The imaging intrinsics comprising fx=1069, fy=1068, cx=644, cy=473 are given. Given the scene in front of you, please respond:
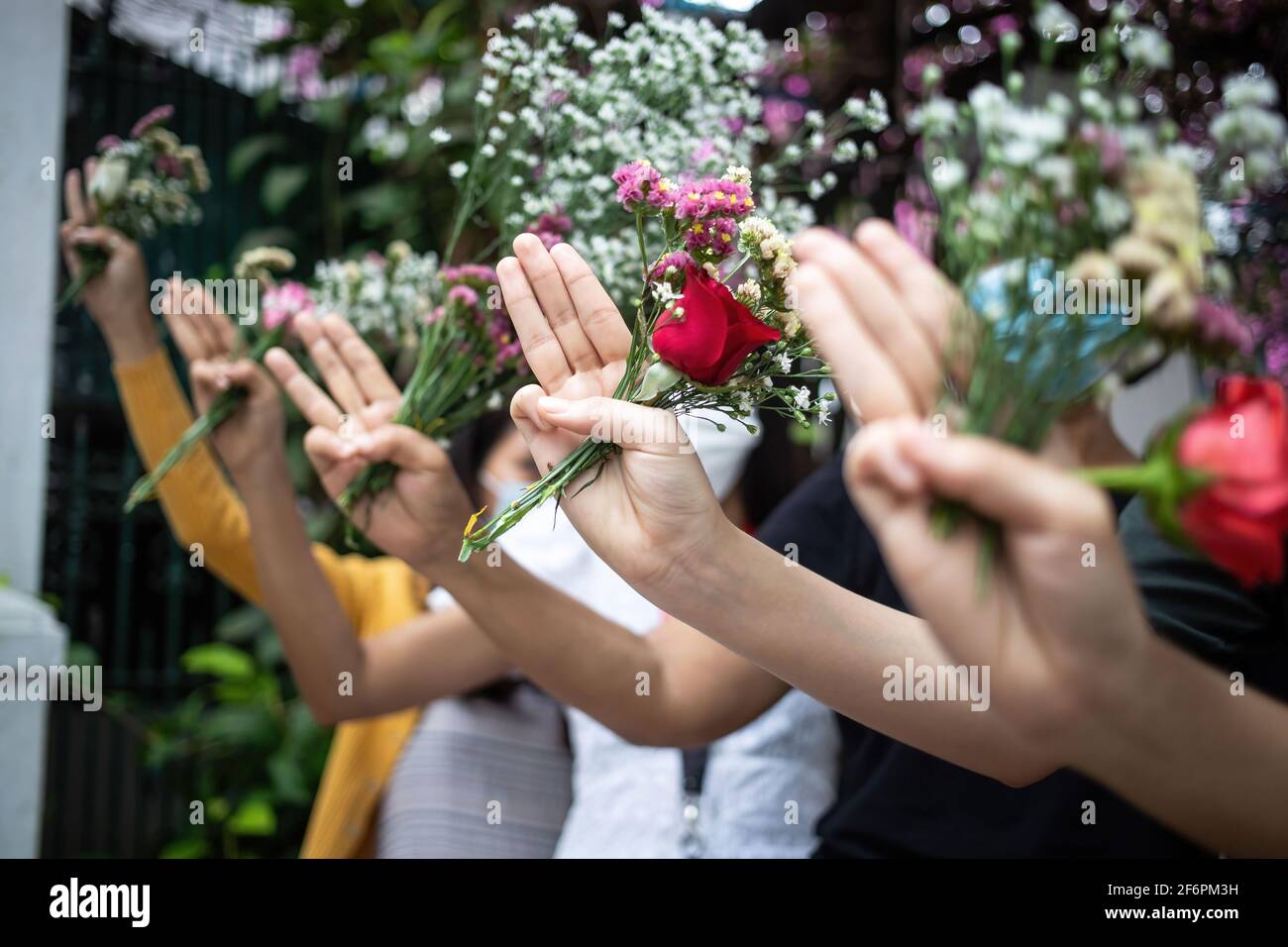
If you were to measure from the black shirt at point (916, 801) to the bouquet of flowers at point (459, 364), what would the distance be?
1.84ft

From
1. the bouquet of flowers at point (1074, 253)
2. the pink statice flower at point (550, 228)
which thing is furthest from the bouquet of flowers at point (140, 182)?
the bouquet of flowers at point (1074, 253)

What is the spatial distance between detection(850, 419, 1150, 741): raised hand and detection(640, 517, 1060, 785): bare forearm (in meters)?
0.39

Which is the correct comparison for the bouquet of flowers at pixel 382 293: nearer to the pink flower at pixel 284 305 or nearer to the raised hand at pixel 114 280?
the pink flower at pixel 284 305

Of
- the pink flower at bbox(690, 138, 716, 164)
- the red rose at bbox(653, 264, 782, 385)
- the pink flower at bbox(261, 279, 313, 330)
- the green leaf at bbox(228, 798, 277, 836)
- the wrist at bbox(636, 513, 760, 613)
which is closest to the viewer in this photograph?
the red rose at bbox(653, 264, 782, 385)

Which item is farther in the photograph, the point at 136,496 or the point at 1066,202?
the point at 136,496

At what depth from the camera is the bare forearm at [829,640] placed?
3.50 ft

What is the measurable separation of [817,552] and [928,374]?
107cm

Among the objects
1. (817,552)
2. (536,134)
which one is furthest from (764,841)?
(536,134)

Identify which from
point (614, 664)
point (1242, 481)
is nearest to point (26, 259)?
point (614, 664)

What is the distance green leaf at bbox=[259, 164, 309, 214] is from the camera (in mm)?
3547
